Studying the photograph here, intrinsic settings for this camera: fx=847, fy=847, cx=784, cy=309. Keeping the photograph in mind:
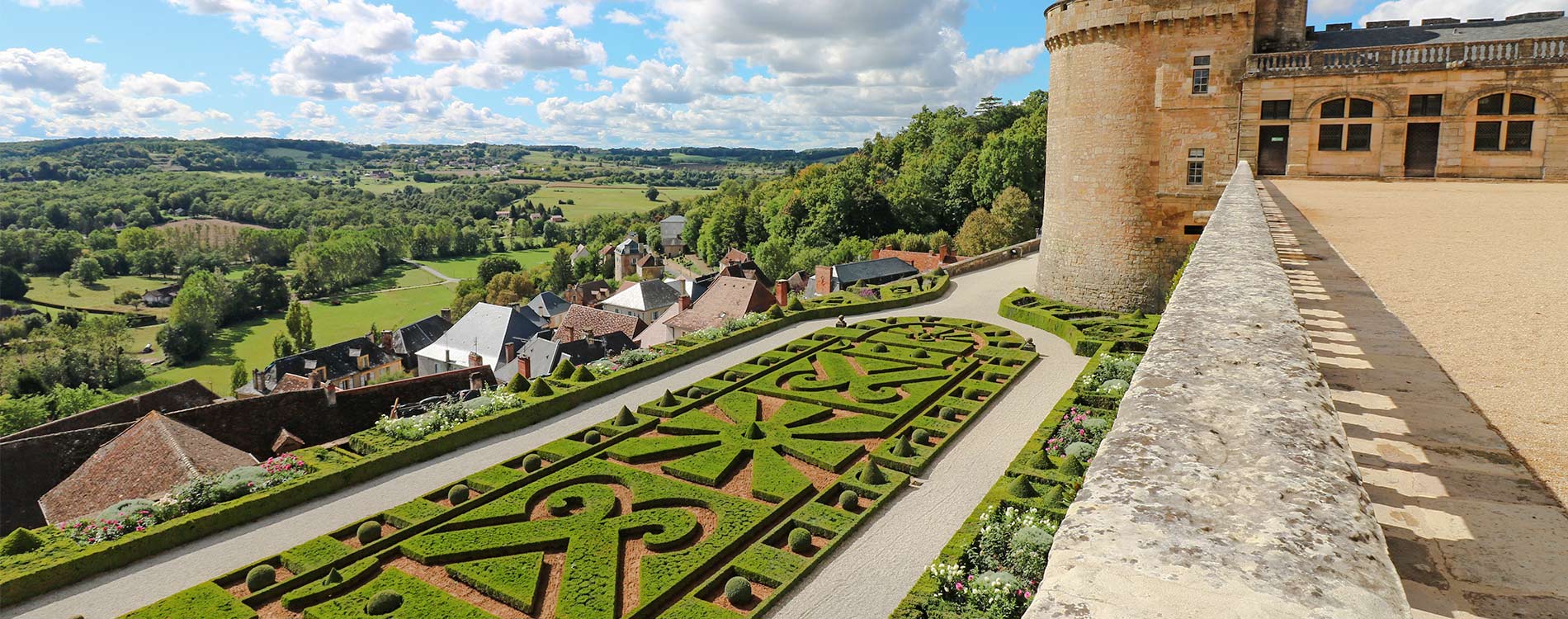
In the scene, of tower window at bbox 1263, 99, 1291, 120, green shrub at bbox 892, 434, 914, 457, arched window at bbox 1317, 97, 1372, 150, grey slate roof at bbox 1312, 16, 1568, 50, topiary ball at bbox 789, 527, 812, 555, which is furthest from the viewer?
tower window at bbox 1263, 99, 1291, 120

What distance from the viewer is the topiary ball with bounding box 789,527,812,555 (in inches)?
576

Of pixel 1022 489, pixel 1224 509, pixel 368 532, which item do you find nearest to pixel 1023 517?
pixel 1022 489

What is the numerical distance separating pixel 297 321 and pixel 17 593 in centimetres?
7366

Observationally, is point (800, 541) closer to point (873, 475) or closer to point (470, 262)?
point (873, 475)

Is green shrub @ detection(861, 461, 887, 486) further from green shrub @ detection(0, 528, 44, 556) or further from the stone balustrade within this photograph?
the stone balustrade

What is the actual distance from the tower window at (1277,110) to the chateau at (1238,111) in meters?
0.03

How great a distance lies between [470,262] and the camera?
126 m

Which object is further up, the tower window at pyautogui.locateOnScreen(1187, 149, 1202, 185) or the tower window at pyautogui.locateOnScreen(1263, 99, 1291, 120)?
the tower window at pyautogui.locateOnScreen(1263, 99, 1291, 120)

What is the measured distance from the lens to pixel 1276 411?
2625mm

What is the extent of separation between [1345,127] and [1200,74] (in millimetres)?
4374

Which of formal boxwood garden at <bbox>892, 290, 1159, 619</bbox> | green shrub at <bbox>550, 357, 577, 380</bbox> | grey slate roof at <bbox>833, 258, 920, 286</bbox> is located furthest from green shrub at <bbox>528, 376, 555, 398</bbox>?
grey slate roof at <bbox>833, 258, 920, 286</bbox>

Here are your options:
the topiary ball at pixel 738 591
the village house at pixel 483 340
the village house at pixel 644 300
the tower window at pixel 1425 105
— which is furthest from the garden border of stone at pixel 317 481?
the village house at pixel 644 300

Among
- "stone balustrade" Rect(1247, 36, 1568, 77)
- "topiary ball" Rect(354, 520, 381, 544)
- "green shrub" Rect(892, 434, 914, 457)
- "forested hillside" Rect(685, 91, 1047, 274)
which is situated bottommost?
"topiary ball" Rect(354, 520, 381, 544)

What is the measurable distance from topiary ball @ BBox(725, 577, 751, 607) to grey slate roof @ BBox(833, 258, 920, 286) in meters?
33.4
